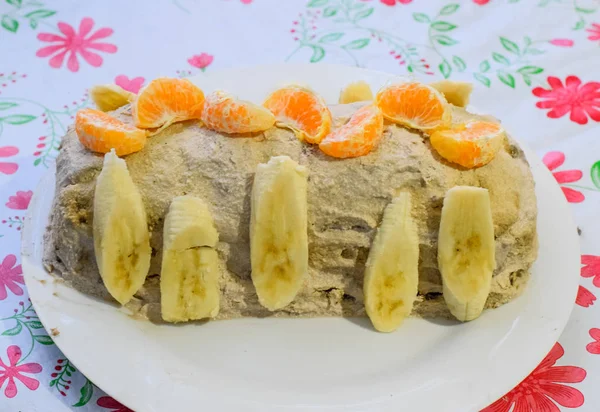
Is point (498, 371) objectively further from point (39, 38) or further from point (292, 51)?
point (39, 38)

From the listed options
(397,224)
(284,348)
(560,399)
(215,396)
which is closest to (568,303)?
(560,399)

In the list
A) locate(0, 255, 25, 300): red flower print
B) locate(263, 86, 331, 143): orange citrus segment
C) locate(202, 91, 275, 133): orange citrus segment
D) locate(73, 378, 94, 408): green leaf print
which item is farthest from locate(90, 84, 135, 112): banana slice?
locate(73, 378, 94, 408): green leaf print

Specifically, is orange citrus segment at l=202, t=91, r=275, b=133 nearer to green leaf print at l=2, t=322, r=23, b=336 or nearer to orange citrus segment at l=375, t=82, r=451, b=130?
orange citrus segment at l=375, t=82, r=451, b=130

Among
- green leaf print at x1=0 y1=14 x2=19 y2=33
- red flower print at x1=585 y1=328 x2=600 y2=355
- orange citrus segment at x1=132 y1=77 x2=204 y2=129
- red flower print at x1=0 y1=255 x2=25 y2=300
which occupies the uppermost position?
orange citrus segment at x1=132 y1=77 x2=204 y2=129

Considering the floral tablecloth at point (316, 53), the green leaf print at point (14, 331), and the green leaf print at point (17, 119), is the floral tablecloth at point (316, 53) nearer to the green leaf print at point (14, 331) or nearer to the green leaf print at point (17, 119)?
the green leaf print at point (17, 119)

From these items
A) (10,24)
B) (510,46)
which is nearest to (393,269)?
(510,46)

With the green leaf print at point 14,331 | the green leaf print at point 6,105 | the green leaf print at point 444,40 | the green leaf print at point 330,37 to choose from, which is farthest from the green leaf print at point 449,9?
the green leaf print at point 14,331

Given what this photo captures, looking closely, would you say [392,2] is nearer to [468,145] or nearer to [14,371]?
[468,145]
